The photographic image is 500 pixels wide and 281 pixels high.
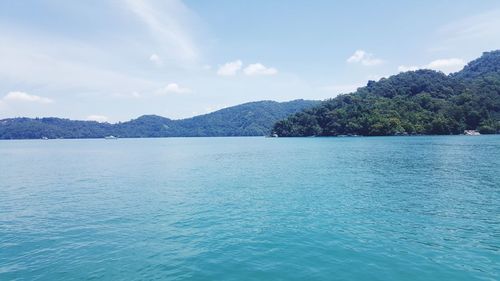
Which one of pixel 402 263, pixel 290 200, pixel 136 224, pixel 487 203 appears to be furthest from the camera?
pixel 290 200

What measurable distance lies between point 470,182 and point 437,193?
867cm

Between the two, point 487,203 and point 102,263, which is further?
point 487,203

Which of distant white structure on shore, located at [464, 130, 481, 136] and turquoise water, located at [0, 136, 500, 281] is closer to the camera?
turquoise water, located at [0, 136, 500, 281]

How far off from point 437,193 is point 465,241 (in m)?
14.7

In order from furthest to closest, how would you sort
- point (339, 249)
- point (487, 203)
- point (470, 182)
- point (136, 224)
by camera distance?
point (470, 182) → point (487, 203) → point (136, 224) → point (339, 249)

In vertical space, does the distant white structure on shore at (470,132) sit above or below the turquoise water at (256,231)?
above

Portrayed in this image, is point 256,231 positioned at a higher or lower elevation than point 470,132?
lower

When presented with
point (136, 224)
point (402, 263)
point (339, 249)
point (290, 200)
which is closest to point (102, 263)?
point (136, 224)

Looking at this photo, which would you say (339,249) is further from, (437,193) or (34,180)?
(34,180)

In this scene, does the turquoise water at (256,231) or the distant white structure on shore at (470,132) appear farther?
the distant white structure on shore at (470,132)

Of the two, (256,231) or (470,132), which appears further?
(470,132)

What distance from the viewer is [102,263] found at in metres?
16.4

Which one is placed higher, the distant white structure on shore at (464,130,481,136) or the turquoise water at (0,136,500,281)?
the distant white structure on shore at (464,130,481,136)

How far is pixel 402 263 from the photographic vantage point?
15758 mm
